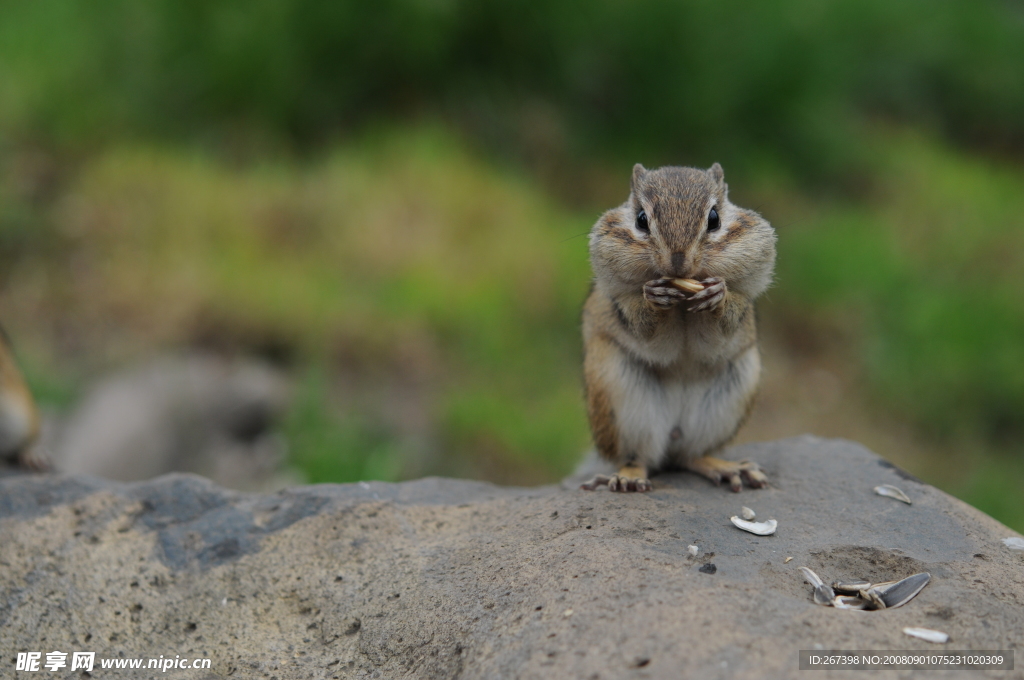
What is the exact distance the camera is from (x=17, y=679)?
2643 millimetres

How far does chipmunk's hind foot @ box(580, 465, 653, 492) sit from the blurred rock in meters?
3.23

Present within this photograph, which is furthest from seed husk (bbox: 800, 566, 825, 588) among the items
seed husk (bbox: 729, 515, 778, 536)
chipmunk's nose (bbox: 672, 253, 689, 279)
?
chipmunk's nose (bbox: 672, 253, 689, 279)

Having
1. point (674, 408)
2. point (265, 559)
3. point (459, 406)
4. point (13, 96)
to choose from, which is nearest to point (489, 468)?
point (459, 406)

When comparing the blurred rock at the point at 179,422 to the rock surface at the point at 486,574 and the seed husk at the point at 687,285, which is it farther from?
the seed husk at the point at 687,285

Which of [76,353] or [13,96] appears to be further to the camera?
[13,96]

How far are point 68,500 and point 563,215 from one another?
19.1 ft

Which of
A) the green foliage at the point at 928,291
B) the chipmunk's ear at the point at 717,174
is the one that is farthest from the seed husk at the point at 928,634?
the green foliage at the point at 928,291

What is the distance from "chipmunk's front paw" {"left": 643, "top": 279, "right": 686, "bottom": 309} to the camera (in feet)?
10.0

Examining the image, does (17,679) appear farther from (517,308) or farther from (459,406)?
(517,308)

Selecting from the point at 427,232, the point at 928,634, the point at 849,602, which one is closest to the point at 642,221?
the point at 849,602

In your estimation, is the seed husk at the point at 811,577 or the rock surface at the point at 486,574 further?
the seed husk at the point at 811,577

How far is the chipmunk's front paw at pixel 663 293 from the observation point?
305cm

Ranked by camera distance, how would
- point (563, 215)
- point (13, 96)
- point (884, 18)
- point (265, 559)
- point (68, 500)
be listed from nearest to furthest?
point (265, 559), point (68, 500), point (13, 96), point (563, 215), point (884, 18)

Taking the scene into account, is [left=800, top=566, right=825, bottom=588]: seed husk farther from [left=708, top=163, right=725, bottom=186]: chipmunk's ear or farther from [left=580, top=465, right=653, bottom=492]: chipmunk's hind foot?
[left=708, top=163, right=725, bottom=186]: chipmunk's ear
